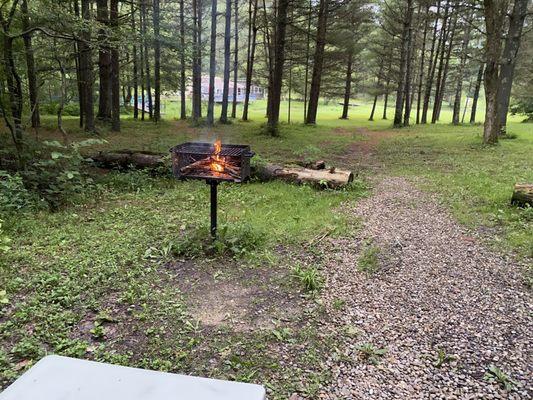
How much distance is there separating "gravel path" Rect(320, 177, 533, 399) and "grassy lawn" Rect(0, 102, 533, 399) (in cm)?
25

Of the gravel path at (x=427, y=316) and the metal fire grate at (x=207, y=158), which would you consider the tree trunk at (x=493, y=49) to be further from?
the metal fire grate at (x=207, y=158)

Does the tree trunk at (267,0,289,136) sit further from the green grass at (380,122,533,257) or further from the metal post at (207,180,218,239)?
the metal post at (207,180,218,239)

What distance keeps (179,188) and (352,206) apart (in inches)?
123

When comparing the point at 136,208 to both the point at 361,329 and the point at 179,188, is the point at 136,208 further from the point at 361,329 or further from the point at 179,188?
the point at 361,329

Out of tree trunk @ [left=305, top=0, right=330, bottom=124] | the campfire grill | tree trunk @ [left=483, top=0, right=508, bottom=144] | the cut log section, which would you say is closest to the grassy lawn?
the cut log section

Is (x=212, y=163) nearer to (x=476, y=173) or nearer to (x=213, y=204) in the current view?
(x=213, y=204)

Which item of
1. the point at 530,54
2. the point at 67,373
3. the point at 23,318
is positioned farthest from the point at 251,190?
the point at 530,54

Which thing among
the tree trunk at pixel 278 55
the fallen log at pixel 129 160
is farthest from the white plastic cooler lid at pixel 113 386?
the tree trunk at pixel 278 55

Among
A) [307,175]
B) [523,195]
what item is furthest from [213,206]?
[523,195]

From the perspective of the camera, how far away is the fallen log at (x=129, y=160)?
7.93m

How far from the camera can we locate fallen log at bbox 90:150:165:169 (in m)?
7.93

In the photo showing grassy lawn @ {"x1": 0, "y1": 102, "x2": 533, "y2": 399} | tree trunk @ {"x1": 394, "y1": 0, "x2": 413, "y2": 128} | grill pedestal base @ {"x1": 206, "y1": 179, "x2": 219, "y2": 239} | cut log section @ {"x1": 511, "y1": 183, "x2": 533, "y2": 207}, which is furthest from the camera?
tree trunk @ {"x1": 394, "y1": 0, "x2": 413, "y2": 128}

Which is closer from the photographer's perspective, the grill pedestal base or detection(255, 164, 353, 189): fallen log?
the grill pedestal base

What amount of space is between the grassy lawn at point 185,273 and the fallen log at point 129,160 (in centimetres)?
42
